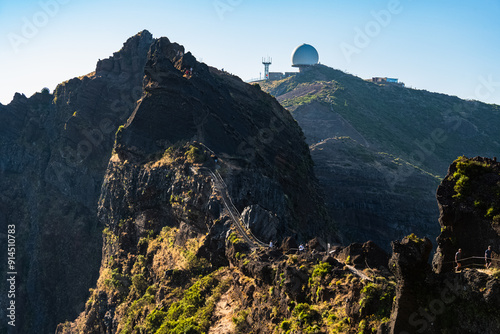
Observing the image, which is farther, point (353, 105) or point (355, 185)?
point (353, 105)

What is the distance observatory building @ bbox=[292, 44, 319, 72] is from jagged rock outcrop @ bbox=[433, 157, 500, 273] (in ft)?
556

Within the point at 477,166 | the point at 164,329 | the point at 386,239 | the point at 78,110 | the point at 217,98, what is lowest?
the point at 386,239

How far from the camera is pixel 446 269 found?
710 inches

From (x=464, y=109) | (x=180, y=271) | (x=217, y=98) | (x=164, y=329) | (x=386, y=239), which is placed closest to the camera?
(x=164, y=329)

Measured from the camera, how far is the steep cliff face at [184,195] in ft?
122

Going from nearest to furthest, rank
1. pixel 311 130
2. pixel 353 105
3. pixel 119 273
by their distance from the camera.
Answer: pixel 119 273
pixel 311 130
pixel 353 105

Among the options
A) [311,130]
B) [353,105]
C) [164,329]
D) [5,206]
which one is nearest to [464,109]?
[353,105]

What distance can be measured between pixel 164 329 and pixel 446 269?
19.3m

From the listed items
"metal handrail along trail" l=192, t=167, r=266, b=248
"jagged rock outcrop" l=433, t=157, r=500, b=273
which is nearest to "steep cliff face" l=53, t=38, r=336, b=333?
"metal handrail along trail" l=192, t=167, r=266, b=248

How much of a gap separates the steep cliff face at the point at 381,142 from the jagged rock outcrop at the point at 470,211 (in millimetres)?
66223

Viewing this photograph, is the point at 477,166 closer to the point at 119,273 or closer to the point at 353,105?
the point at 119,273

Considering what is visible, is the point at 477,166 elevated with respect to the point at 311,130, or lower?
lower

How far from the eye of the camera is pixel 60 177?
9231cm

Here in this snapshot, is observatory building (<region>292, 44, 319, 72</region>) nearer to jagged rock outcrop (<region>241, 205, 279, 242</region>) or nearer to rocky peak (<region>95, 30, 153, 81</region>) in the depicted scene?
rocky peak (<region>95, 30, 153, 81</region>)
